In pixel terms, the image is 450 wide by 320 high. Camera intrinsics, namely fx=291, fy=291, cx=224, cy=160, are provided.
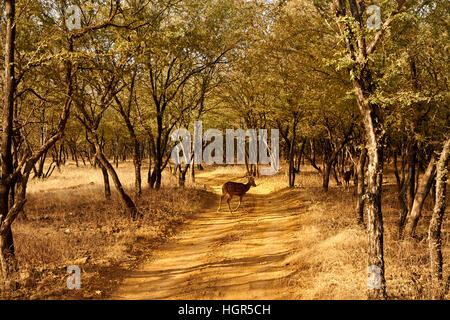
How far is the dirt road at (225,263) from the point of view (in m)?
7.03

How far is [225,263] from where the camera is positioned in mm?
8688

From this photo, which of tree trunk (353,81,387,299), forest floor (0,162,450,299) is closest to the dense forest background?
tree trunk (353,81,387,299)

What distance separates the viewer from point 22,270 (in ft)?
24.4

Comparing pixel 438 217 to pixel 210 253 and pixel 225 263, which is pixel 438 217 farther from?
pixel 210 253

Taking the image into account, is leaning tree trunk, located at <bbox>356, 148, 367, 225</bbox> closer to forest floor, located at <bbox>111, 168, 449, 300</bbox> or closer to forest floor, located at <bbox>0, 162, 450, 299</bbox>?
forest floor, located at <bbox>0, 162, 450, 299</bbox>

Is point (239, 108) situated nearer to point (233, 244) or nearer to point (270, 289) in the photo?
point (233, 244)

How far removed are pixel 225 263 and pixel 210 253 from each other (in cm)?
107

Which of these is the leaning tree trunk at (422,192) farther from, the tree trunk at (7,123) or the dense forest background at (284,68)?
the tree trunk at (7,123)

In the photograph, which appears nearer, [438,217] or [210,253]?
[438,217]
